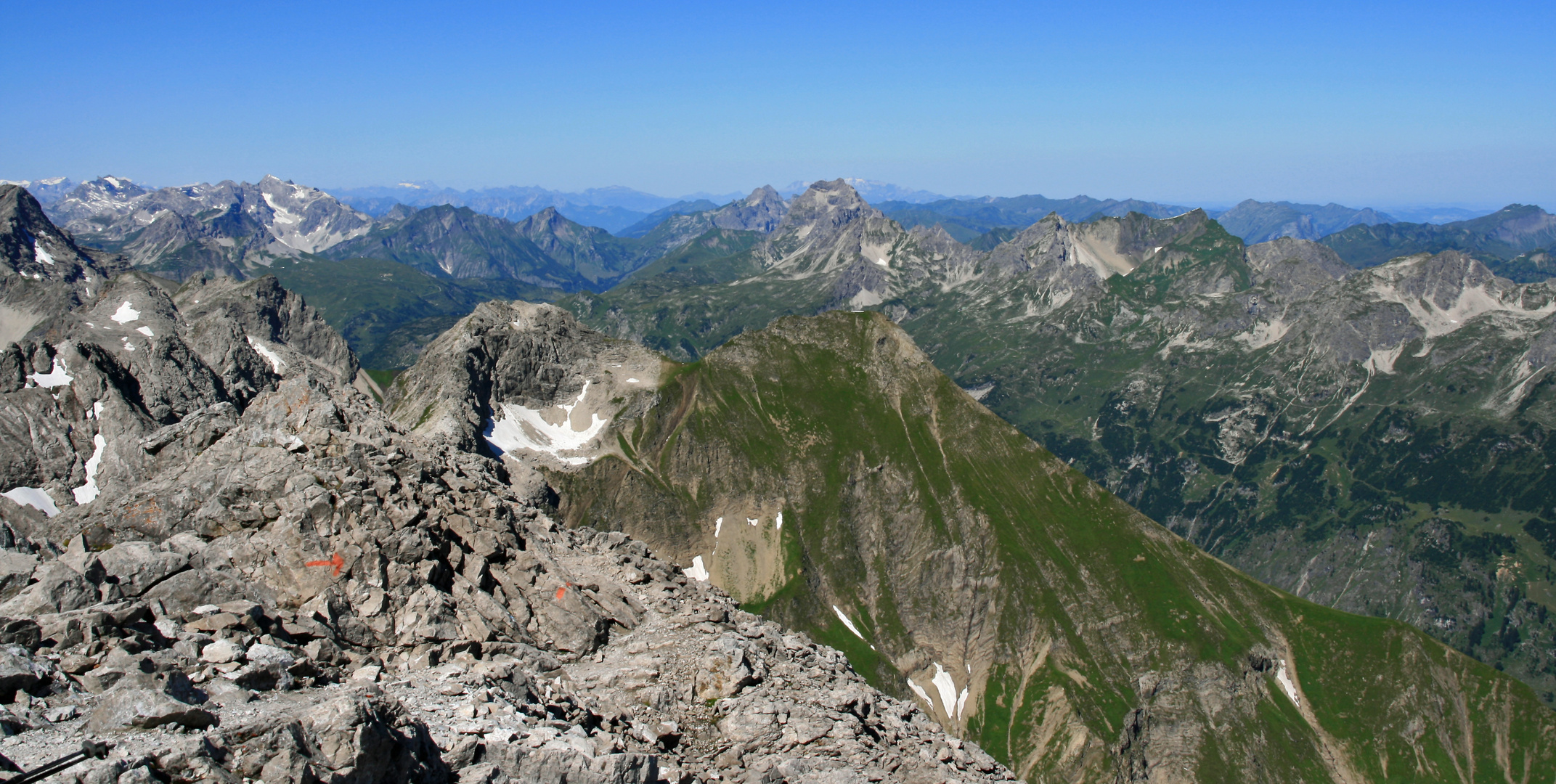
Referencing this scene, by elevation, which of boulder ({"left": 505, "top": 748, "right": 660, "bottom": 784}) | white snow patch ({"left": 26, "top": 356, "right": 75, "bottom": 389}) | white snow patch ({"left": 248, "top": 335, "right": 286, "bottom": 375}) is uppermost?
boulder ({"left": 505, "top": 748, "right": 660, "bottom": 784})

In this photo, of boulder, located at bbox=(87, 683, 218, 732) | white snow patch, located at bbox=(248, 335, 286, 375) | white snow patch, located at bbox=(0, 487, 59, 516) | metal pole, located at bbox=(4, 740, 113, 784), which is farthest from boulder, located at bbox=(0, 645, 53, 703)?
white snow patch, located at bbox=(248, 335, 286, 375)

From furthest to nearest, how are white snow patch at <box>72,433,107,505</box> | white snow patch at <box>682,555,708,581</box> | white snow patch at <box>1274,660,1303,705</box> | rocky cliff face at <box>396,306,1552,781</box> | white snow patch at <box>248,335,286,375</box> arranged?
white snow patch at <box>682,555,708,581</box>
white snow patch at <box>248,335,286,375</box>
white snow patch at <box>1274,660,1303,705</box>
rocky cliff face at <box>396,306,1552,781</box>
white snow patch at <box>72,433,107,505</box>

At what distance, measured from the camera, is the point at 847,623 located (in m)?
176

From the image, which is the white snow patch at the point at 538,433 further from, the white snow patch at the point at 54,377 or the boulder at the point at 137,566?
the boulder at the point at 137,566

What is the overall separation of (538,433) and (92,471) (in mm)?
81732

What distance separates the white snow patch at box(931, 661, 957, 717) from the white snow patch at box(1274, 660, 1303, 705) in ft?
218

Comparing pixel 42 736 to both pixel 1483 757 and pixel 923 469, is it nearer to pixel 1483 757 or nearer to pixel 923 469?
pixel 923 469

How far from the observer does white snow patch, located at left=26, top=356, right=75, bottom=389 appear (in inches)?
4555

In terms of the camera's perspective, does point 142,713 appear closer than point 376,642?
Yes

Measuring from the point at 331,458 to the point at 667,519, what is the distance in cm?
13477

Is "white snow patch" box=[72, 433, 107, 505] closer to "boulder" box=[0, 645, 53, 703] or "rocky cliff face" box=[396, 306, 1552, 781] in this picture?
"rocky cliff face" box=[396, 306, 1552, 781]

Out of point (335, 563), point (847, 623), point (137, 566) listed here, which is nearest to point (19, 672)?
point (137, 566)

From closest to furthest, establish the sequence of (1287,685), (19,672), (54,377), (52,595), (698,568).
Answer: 1. (19,672)
2. (52,595)
3. (54,377)
4. (1287,685)
5. (698,568)

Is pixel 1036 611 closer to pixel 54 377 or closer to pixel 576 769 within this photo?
pixel 576 769
